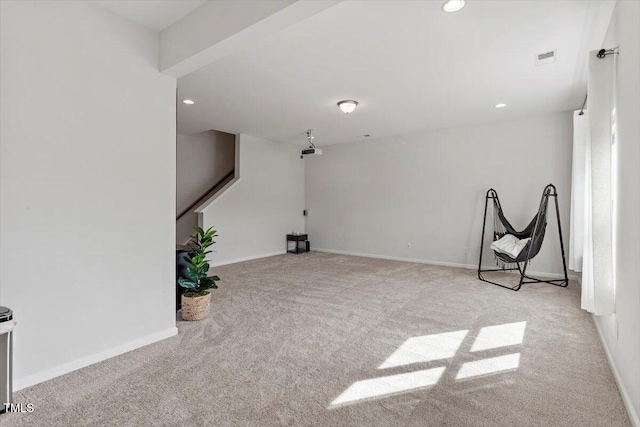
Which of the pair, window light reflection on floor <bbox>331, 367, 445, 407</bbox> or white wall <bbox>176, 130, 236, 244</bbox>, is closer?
window light reflection on floor <bbox>331, 367, 445, 407</bbox>

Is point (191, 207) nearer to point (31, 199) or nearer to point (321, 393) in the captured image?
point (31, 199)

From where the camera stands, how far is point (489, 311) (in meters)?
3.39

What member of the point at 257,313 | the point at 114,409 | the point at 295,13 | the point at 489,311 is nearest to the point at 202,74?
the point at 295,13

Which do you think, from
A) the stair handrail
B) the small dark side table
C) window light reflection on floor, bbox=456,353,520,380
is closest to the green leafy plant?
window light reflection on floor, bbox=456,353,520,380

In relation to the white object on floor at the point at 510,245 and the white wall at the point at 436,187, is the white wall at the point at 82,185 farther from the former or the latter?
the white wall at the point at 436,187

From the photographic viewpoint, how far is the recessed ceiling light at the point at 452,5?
2246mm

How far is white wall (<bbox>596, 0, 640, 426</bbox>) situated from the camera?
1644mm

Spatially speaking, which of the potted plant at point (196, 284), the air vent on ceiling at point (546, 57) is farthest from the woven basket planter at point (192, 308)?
the air vent on ceiling at point (546, 57)

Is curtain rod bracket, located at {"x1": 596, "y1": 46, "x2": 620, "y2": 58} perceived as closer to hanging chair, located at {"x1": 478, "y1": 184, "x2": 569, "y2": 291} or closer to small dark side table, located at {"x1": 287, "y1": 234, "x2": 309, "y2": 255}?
hanging chair, located at {"x1": 478, "y1": 184, "x2": 569, "y2": 291}

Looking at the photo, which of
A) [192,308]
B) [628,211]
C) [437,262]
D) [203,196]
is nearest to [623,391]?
[628,211]

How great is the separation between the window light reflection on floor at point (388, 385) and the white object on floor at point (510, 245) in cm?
294

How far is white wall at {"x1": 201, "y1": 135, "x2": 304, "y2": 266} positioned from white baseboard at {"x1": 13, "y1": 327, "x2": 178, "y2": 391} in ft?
11.1

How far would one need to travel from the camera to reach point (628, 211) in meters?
1.81

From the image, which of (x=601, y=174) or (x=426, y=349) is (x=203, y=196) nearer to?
(x=426, y=349)
